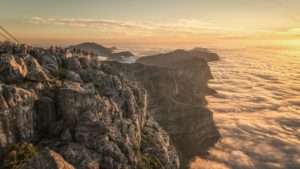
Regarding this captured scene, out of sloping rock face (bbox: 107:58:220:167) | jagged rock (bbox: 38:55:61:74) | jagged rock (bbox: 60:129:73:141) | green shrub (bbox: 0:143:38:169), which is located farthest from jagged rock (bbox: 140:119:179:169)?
sloping rock face (bbox: 107:58:220:167)

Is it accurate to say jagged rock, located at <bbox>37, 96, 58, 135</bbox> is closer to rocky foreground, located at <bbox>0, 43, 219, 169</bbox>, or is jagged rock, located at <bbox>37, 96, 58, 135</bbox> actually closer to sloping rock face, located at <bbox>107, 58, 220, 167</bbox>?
rocky foreground, located at <bbox>0, 43, 219, 169</bbox>

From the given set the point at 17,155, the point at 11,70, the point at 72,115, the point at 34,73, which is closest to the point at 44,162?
the point at 17,155

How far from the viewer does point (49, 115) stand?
4006cm

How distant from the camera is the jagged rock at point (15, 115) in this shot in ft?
111

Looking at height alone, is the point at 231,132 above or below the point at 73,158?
below

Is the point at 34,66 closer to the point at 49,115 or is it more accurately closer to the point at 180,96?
the point at 49,115

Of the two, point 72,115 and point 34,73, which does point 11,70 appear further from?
point 72,115

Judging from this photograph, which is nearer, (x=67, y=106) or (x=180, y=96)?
(x=67, y=106)

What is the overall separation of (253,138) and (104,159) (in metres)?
108

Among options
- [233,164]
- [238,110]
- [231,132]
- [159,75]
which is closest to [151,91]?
[159,75]

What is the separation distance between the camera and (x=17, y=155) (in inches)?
1331

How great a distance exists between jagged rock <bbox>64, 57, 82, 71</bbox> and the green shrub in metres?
21.1

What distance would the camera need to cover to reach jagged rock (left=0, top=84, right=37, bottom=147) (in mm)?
33975

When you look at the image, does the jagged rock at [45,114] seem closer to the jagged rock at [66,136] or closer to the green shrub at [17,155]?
the jagged rock at [66,136]
